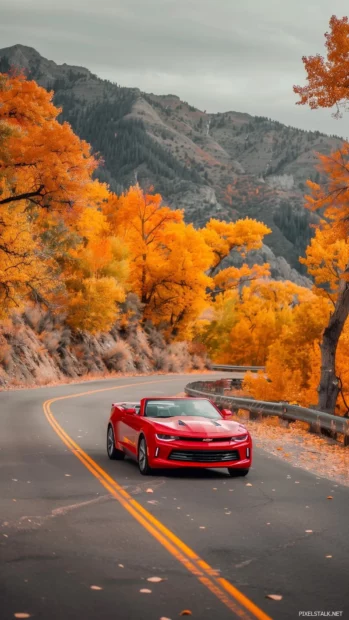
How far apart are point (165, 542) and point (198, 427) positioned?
15.6 ft

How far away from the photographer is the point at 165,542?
7.91 meters

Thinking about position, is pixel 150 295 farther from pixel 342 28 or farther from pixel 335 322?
pixel 342 28

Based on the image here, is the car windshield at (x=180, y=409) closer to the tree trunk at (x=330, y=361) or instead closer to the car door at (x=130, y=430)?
the car door at (x=130, y=430)

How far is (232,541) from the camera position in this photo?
8086mm

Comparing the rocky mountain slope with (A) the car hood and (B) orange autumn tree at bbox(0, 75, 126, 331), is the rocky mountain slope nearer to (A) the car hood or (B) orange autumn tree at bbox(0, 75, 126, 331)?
(B) orange autumn tree at bbox(0, 75, 126, 331)

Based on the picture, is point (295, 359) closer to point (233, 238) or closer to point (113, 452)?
point (233, 238)

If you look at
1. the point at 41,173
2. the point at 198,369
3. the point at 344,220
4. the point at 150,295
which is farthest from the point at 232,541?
the point at 198,369

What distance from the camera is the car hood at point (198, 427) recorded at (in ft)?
40.7

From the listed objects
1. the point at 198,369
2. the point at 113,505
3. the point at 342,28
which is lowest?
the point at 198,369

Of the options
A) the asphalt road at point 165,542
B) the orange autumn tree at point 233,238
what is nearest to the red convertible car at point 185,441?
the asphalt road at point 165,542

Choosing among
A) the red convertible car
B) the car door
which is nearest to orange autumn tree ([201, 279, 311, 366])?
the car door

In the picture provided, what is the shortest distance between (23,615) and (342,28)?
56.0ft

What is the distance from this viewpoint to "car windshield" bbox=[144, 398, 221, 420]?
13555 mm

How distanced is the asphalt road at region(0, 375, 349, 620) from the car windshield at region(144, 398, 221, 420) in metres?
1.01
